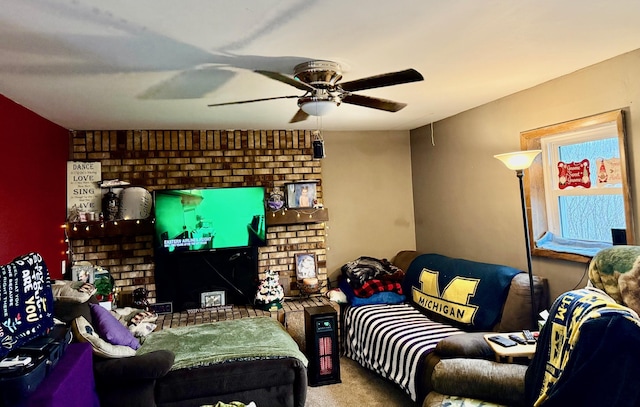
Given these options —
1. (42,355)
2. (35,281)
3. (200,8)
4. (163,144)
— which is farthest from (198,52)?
(163,144)

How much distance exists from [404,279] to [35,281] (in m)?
3.19

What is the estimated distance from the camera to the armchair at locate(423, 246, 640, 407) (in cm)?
163

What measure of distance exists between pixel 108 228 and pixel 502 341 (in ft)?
11.2

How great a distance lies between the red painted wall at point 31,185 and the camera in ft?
8.85

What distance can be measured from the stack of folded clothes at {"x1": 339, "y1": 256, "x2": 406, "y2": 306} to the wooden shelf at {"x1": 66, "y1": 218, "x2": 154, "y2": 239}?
2043mm

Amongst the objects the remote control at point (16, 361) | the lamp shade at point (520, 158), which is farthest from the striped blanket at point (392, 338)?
the remote control at point (16, 361)

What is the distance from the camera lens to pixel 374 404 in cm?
309

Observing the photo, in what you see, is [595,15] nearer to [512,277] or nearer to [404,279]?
[512,277]

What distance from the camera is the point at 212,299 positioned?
4.09m

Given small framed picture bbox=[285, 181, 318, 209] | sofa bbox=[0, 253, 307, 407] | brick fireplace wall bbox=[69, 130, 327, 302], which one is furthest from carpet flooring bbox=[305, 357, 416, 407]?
small framed picture bbox=[285, 181, 318, 209]

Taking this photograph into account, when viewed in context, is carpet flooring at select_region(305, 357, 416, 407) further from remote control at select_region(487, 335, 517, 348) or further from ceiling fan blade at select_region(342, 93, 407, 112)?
ceiling fan blade at select_region(342, 93, 407, 112)

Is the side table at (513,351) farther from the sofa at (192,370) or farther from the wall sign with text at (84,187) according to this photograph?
the wall sign with text at (84,187)

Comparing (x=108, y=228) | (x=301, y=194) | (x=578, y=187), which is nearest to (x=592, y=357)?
(x=578, y=187)

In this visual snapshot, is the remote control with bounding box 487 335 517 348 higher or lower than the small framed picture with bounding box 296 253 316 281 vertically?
lower
